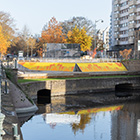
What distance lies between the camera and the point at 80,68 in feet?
180

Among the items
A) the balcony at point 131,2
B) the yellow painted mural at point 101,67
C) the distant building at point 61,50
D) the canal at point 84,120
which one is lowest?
the canal at point 84,120

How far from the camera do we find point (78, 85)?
46.2 metres

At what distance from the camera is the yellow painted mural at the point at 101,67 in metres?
55.5

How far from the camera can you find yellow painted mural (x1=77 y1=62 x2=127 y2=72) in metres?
55.5

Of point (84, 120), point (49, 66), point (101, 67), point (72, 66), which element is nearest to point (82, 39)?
point (101, 67)

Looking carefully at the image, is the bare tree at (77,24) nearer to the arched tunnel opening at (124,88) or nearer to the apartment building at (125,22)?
the apartment building at (125,22)

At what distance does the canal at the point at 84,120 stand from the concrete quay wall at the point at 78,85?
7.00ft

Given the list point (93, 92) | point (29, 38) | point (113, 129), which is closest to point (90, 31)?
point (29, 38)

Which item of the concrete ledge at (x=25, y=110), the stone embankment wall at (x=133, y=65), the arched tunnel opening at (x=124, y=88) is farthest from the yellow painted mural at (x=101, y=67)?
the concrete ledge at (x=25, y=110)

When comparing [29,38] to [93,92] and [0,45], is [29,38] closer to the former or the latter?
[0,45]

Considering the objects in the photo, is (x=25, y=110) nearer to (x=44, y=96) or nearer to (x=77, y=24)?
(x=44, y=96)

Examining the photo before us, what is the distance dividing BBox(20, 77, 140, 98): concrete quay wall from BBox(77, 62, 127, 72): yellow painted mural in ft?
20.1

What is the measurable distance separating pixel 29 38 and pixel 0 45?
141ft

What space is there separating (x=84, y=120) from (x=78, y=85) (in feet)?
56.1
